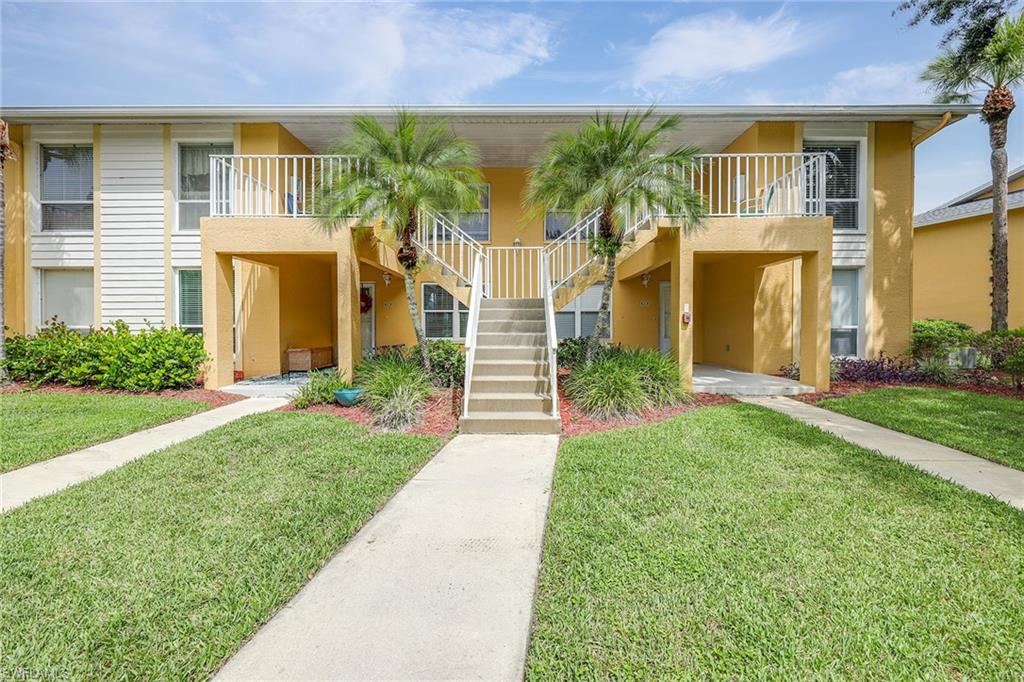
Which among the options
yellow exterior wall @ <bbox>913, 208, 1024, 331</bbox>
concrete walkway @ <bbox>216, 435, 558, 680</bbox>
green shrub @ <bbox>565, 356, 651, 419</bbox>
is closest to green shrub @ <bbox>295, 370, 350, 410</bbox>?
green shrub @ <bbox>565, 356, 651, 419</bbox>

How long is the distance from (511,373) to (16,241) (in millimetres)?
12896

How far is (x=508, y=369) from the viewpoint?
25.9ft

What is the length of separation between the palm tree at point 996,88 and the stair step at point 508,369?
10664 millimetres

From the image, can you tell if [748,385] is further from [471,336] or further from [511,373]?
[471,336]

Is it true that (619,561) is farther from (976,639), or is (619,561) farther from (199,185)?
(199,185)

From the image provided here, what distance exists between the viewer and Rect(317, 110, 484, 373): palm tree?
24.6 ft

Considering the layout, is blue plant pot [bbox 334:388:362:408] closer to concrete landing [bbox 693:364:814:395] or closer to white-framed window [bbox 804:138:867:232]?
concrete landing [bbox 693:364:814:395]

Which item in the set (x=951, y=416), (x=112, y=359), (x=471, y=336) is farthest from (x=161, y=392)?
(x=951, y=416)

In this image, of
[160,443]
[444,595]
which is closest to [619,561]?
[444,595]

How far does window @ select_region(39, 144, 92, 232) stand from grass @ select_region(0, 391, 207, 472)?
17.1ft

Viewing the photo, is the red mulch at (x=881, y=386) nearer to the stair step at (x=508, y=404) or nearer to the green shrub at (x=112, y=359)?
the stair step at (x=508, y=404)

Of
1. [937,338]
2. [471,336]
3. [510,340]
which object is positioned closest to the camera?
[471,336]

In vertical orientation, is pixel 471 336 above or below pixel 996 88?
below

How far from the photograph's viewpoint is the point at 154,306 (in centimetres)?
1151
